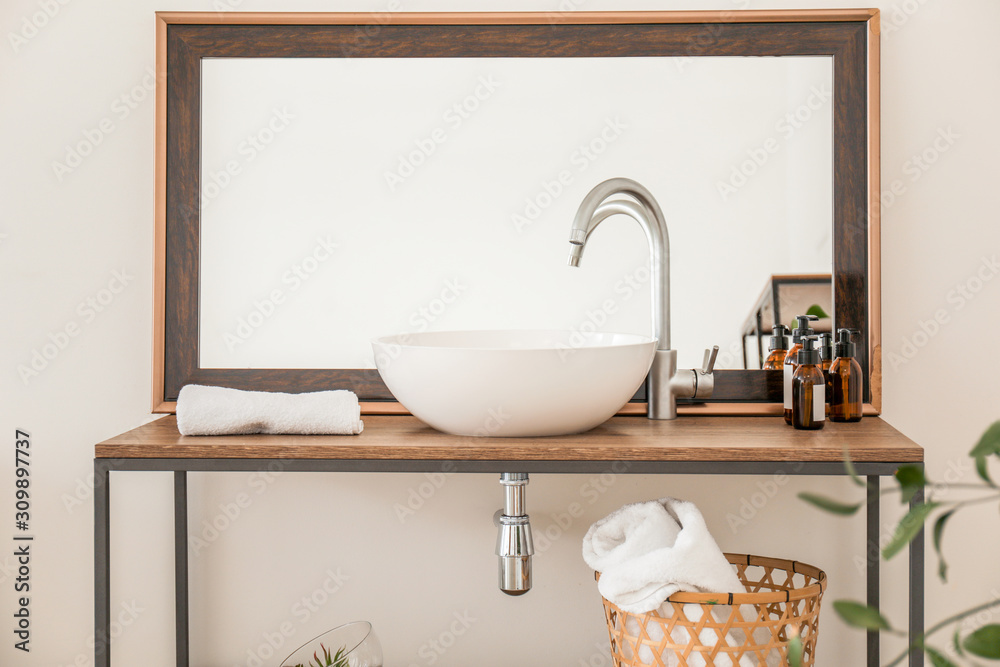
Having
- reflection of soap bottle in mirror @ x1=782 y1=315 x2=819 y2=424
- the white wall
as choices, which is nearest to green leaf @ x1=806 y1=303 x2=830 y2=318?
reflection of soap bottle in mirror @ x1=782 y1=315 x2=819 y2=424

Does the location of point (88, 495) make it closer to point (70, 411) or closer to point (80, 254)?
point (70, 411)

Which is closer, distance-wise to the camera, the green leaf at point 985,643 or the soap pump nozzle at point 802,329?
the green leaf at point 985,643

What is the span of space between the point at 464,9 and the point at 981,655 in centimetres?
132

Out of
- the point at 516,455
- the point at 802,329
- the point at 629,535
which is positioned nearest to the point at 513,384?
the point at 516,455

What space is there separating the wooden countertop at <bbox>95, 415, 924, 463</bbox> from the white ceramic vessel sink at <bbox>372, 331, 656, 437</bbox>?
28mm

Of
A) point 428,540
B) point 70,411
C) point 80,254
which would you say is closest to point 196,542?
point 70,411

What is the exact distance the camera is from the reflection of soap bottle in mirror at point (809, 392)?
1163 millimetres

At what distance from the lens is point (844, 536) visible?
1.39 m

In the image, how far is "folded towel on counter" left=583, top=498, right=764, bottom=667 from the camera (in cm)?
106

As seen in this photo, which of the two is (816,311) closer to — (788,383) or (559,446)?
(788,383)

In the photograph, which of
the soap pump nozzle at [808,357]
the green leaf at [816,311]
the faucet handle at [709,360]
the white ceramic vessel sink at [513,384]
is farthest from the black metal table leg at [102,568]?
the green leaf at [816,311]

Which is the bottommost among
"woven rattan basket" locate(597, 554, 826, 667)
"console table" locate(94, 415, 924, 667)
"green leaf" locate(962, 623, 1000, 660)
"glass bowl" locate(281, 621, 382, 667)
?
"glass bowl" locate(281, 621, 382, 667)

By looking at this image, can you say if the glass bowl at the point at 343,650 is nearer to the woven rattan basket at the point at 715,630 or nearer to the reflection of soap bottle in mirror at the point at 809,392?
the woven rattan basket at the point at 715,630

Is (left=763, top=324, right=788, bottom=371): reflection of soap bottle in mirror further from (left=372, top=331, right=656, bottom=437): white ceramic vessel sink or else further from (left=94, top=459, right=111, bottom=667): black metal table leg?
(left=94, top=459, right=111, bottom=667): black metal table leg
